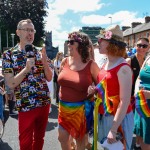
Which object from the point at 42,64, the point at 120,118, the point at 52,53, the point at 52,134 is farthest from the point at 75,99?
the point at 52,53

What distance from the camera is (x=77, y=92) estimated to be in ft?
10.6

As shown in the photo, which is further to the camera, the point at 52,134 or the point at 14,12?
the point at 14,12

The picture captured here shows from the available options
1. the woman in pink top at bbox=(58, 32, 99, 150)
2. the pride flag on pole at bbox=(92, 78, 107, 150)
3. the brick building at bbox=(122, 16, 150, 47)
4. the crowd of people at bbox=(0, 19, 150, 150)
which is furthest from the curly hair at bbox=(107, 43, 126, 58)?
the brick building at bbox=(122, 16, 150, 47)

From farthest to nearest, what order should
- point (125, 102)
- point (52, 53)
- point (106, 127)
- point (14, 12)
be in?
point (52, 53) → point (14, 12) → point (106, 127) → point (125, 102)

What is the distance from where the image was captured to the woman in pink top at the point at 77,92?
3223mm

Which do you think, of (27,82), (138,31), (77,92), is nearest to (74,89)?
(77,92)

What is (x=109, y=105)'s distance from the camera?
2.76m

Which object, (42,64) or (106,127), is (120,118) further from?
(42,64)

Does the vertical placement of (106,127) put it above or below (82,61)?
below

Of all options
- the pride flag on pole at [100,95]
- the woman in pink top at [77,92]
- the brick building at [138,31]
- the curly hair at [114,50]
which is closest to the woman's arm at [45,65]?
the woman in pink top at [77,92]

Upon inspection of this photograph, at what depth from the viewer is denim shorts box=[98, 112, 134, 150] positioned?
274 cm

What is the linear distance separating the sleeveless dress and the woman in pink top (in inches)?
20.9

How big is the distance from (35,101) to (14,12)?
43.3 metres

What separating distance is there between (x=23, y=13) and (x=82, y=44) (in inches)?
1679
